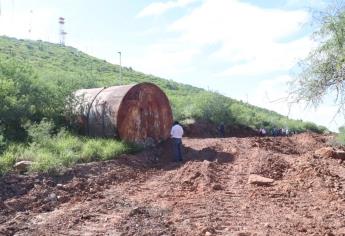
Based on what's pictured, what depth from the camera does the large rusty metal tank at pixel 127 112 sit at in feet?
53.2

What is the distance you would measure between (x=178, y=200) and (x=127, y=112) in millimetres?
7297

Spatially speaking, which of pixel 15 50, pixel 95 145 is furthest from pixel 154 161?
pixel 15 50

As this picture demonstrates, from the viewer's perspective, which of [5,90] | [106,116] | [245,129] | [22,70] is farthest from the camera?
[245,129]

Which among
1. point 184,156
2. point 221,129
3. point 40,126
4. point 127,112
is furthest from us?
point 221,129

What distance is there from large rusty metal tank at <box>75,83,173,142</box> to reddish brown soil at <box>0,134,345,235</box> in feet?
8.05

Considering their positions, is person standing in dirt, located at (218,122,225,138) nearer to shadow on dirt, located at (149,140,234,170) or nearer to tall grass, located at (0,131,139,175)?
shadow on dirt, located at (149,140,234,170)

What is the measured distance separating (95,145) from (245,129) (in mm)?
21701

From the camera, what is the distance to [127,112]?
53.9 ft

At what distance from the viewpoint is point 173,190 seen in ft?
34.4

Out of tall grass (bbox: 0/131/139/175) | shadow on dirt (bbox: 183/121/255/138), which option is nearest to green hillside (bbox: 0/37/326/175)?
tall grass (bbox: 0/131/139/175)

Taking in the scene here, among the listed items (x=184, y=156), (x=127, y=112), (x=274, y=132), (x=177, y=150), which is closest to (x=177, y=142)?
(x=177, y=150)

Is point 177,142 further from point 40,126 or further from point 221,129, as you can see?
point 221,129

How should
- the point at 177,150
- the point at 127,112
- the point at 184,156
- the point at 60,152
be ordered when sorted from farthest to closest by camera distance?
the point at 127,112, the point at 184,156, the point at 177,150, the point at 60,152

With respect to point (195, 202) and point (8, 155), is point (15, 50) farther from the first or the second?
point (195, 202)
